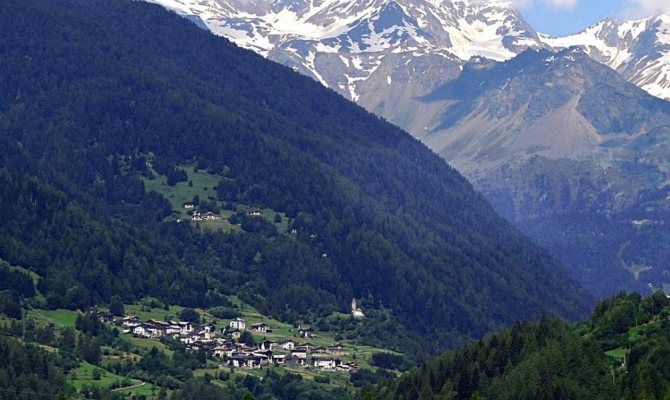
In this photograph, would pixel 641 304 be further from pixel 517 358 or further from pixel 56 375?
pixel 56 375

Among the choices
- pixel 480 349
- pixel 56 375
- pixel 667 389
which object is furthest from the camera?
pixel 56 375

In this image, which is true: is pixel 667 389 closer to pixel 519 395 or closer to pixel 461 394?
pixel 519 395

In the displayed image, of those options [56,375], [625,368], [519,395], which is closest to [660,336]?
[625,368]

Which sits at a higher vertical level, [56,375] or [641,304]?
[641,304]

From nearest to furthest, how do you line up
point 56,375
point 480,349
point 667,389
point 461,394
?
point 667,389 < point 461,394 < point 480,349 < point 56,375

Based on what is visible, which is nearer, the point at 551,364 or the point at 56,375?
the point at 551,364

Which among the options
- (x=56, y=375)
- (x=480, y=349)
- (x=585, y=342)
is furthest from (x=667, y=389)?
(x=56, y=375)
